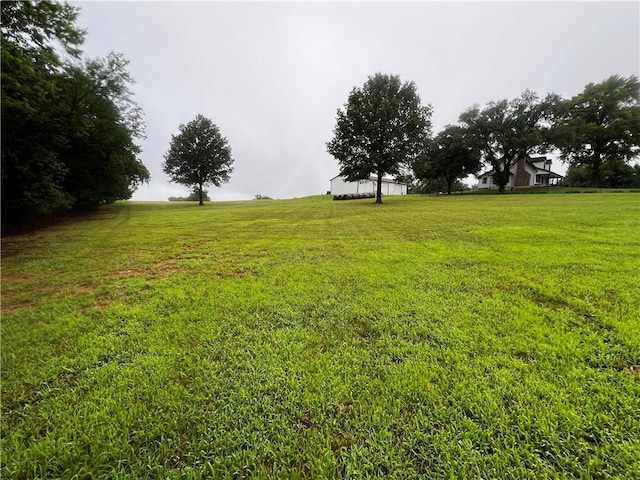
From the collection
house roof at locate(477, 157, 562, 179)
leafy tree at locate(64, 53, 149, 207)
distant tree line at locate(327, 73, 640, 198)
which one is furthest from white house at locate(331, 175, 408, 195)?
leafy tree at locate(64, 53, 149, 207)

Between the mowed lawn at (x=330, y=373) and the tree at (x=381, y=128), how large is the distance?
1761 cm

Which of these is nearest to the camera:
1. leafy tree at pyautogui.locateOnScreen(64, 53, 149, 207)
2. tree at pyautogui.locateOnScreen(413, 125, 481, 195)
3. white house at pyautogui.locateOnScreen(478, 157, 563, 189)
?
leafy tree at pyautogui.locateOnScreen(64, 53, 149, 207)

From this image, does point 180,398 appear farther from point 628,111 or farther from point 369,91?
point 628,111

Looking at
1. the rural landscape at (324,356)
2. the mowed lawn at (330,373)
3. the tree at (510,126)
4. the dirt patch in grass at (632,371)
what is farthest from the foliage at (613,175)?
the dirt patch in grass at (632,371)

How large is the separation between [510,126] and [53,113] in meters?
43.8

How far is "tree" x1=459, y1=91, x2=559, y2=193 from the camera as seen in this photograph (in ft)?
106

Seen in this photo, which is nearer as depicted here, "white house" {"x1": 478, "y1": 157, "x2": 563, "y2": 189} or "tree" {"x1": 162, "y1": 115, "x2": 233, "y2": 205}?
"tree" {"x1": 162, "y1": 115, "x2": 233, "y2": 205}

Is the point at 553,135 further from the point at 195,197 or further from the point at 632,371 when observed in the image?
the point at 195,197

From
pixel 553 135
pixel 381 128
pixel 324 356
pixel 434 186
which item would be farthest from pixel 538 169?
pixel 324 356

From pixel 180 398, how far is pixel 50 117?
50.5 ft

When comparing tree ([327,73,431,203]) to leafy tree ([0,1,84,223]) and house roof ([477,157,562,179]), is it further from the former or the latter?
house roof ([477,157,562,179])

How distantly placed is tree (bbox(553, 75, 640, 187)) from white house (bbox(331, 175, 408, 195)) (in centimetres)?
2295


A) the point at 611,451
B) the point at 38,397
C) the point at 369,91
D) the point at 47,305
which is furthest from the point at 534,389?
the point at 369,91

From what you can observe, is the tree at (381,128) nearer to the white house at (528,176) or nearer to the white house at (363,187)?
the white house at (363,187)
